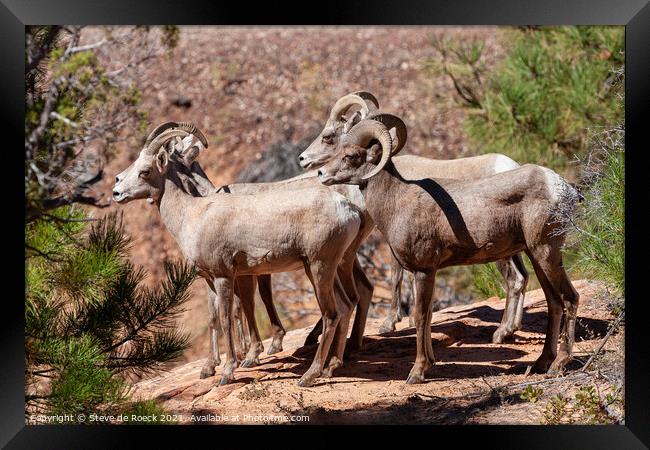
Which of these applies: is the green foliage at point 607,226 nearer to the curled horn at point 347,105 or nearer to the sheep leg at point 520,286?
the sheep leg at point 520,286

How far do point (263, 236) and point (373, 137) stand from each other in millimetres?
1442

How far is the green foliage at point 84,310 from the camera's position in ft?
31.2

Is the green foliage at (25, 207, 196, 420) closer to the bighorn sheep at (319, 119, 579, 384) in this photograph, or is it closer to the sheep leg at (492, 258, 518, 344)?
the bighorn sheep at (319, 119, 579, 384)

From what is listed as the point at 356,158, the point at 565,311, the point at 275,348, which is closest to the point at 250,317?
the point at 275,348

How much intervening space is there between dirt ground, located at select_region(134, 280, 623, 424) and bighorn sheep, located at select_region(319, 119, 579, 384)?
0.30m

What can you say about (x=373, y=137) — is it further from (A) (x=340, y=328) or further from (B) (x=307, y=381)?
(B) (x=307, y=381)

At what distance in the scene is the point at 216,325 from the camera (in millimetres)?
11625

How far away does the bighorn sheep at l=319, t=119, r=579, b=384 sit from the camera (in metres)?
10.6

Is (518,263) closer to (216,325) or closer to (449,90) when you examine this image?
(216,325)

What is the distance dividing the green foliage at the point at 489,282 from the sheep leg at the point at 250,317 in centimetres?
354

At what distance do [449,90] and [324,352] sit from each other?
1067 centimetres

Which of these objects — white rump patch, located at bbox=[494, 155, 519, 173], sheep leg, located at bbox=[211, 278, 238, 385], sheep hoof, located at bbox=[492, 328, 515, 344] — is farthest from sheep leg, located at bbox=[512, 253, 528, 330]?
sheep leg, located at bbox=[211, 278, 238, 385]

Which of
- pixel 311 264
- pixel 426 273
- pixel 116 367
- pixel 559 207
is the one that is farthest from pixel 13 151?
pixel 559 207

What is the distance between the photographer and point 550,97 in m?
16.5
